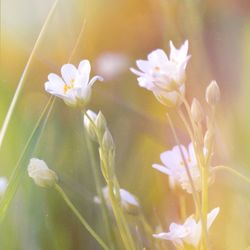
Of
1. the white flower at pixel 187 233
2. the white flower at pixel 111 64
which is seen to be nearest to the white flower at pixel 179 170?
the white flower at pixel 187 233

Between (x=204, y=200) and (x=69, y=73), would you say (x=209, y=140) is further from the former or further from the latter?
(x=69, y=73)

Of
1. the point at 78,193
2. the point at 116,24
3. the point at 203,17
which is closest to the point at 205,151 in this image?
the point at 78,193

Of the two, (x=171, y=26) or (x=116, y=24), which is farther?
Answer: (x=116, y=24)

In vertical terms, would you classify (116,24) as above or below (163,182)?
above

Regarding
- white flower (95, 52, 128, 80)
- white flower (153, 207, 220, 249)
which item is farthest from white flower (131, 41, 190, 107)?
white flower (95, 52, 128, 80)

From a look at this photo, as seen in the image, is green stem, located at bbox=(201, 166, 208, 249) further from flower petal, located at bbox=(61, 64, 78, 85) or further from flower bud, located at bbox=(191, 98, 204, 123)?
flower petal, located at bbox=(61, 64, 78, 85)

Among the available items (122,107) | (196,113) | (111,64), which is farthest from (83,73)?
(111,64)

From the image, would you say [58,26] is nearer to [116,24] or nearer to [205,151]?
[116,24]

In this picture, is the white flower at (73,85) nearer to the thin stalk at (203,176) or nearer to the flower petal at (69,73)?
the flower petal at (69,73)
